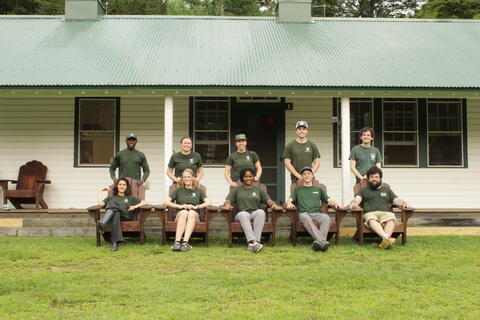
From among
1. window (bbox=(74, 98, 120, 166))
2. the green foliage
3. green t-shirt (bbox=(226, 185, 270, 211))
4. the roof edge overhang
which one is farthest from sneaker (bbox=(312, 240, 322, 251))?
the green foliage

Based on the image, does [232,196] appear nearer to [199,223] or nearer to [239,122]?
[199,223]

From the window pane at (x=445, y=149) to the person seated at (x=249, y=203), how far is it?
4.45m

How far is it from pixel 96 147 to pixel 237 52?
3329 millimetres

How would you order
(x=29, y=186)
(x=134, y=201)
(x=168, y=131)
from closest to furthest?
(x=134, y=201)
(x=168, y=131)
(x=29, y=186)

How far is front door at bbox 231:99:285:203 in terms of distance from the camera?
1016 cm

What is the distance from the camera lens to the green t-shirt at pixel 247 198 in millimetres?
7234

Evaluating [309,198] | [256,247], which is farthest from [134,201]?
[309,198]

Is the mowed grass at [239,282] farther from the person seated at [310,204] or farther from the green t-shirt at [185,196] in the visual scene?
the green t-shirt at [185,196]

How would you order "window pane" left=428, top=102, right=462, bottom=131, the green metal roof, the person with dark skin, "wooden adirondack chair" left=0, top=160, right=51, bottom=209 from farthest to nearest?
"window pane" left=428, top=102, right=462, bottom=131
"wooden adirondack chair" left=0, top=160, right=51, bottom=209
the green metal roof
the person with dark skin

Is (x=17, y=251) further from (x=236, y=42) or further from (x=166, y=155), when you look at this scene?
(x=236, y=42)

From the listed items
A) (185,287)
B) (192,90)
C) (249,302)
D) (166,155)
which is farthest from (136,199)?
(249,302)

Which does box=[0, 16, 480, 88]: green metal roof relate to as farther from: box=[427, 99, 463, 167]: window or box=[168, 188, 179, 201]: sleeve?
box=[168, 188, 179, 201]: sleeve

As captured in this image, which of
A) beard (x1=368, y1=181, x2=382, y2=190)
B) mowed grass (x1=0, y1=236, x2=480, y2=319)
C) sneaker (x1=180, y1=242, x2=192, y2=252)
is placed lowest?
mowed grass (x1=0, y1=236, x2=480, y2=319)

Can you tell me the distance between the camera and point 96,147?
1016cm
